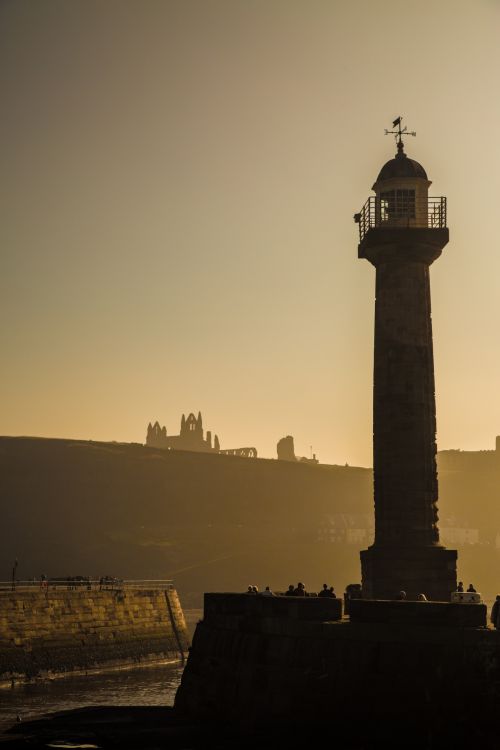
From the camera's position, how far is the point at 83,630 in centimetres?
6031

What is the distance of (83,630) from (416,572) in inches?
1116

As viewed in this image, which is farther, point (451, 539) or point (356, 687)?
point (451, 539)

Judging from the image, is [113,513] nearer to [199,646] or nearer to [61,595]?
[61,595]

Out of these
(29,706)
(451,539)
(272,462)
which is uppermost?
(272,462)

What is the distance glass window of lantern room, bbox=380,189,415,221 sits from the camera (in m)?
40.3

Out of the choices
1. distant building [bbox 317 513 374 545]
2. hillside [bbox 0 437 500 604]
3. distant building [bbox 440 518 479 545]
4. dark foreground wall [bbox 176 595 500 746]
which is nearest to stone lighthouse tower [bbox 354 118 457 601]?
dark foreground wall [bbox 176 595 500 746]

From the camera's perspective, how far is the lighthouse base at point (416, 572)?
37500 millimetres

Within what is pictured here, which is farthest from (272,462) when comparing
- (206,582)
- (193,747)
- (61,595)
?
(193,747)

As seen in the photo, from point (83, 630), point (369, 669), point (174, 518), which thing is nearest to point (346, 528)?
point (174, 518)

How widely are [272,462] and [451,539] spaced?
1370 inches

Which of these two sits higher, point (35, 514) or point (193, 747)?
point (35, 514)

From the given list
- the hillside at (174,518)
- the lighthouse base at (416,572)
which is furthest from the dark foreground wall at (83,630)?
the hillside at (174,518)

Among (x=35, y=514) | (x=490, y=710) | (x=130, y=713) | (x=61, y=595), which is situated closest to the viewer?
(x=490, y=710)

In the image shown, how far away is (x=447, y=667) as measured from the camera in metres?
24.2
